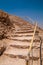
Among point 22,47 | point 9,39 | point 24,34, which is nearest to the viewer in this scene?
point 22,47

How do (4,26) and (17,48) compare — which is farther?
(4,26)

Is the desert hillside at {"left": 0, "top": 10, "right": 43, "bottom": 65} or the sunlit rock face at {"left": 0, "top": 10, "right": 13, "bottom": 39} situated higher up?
the sunlit rock face at {"left": 0, "top": 10, "right": 13, "bottom": 39}

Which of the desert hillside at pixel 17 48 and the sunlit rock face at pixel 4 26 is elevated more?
the sunlit rock face at pixel 4 26

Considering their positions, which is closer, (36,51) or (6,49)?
(36,51)

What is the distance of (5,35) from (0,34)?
0.29 meters

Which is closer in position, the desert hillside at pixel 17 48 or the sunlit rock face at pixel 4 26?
the desert hillside at pixel 17 48

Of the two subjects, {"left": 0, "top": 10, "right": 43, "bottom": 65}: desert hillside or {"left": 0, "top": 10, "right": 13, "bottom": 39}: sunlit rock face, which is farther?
{"left": 0, "top": 10, "right": 13, "bottom": 39}: sunlit rock face

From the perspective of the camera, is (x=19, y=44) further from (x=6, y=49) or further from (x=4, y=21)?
(x=4, y=21)

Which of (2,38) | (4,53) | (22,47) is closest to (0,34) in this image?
(2,38)

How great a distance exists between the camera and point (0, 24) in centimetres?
654

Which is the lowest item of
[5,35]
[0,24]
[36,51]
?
[36,51]

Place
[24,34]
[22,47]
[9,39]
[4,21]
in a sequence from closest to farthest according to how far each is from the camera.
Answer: [22,47], [24,34], [9,39], [4,21]

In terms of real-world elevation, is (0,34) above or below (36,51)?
above

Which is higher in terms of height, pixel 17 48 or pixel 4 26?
pixel 4 26
